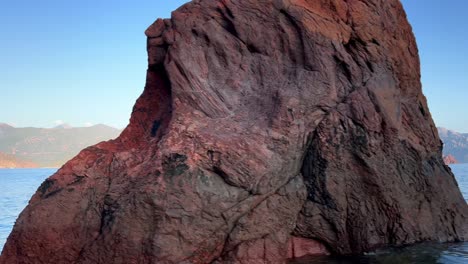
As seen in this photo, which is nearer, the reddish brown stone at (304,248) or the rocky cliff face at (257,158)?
the rocky cliff face at (257,158)

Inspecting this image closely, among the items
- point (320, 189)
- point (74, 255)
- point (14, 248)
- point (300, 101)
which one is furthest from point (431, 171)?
point (14, 248)

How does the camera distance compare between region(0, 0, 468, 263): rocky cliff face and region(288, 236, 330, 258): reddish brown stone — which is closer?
region(0, 0, 468, 263): rocky cliff face

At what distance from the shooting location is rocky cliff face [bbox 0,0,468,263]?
31.8ft

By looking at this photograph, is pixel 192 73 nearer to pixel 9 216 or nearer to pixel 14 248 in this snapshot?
pixel 14 248

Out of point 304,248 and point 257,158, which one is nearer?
point 257,158

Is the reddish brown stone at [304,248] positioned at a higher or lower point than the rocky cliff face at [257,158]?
lower

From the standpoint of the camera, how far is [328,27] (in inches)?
466

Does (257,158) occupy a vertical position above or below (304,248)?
above

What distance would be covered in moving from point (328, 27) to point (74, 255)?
783 centimetres

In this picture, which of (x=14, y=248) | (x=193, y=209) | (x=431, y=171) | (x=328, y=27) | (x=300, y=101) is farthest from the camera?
(x=431, y=171)

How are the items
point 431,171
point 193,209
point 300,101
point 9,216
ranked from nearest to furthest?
point 193,209, point 300,101, point 431,171, point 9,216

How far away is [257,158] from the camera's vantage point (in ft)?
32.9

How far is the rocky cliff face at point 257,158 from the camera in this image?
969cm

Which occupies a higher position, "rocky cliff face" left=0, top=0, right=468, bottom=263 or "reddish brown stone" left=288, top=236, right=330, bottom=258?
"rocky cliff face" left=0, top=0, right=468, bottom=263
